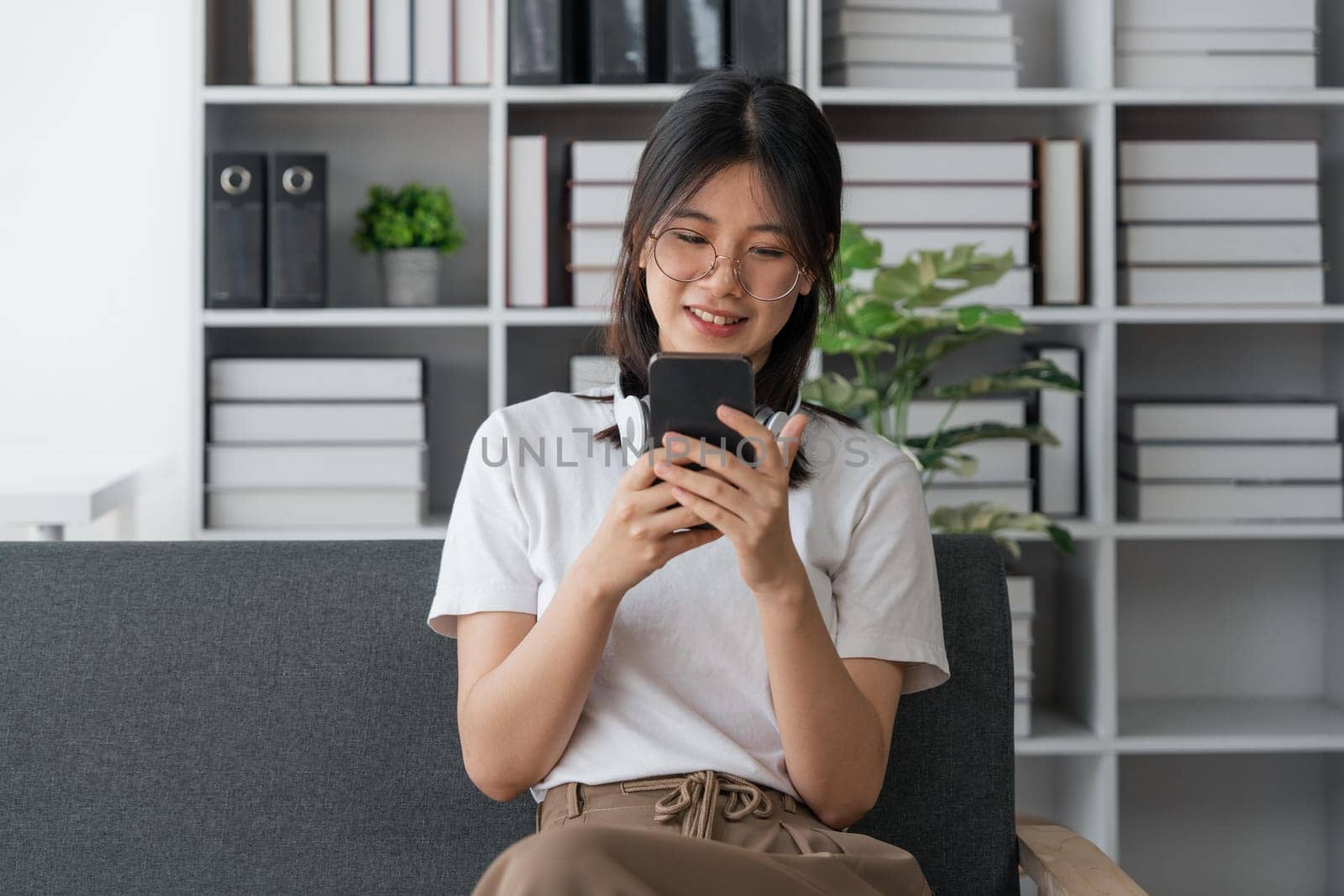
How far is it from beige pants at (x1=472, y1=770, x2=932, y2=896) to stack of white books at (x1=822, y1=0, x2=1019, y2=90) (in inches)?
56.3

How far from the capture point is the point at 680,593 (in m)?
1.05

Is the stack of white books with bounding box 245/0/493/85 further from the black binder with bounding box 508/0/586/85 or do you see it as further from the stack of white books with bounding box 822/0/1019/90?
the stack of white books with bounding box 822/0/1019/90

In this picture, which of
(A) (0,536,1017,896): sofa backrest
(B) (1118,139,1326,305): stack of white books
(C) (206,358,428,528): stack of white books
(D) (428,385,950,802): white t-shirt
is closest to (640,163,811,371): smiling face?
(D) (428,385,950,802): white t-shirt

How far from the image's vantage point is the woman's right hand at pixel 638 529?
0.91 meters

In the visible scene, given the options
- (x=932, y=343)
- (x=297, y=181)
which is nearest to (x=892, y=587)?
(x=932, y=343)

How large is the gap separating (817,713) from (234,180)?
4.76 feet

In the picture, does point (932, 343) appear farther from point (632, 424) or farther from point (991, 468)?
point (632, 424)

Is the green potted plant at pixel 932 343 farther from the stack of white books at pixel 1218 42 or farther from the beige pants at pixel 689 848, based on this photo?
the beige pants at pixel 689 848

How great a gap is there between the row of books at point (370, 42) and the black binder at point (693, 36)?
0.31m

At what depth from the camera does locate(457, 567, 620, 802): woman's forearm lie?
0.94 m

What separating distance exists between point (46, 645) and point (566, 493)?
56 centimetres

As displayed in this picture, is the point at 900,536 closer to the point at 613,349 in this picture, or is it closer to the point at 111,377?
the point at 613,349

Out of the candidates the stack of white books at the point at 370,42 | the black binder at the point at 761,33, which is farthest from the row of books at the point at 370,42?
the black binder at the point at 761,33

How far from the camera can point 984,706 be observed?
48.1 inches
